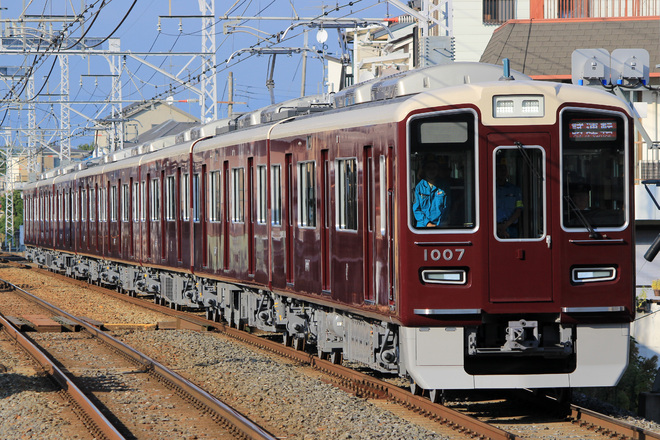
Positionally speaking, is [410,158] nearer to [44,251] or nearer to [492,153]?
[492,153]

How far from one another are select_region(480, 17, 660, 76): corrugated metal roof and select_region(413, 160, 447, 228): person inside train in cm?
1345

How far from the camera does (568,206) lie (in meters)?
8.94

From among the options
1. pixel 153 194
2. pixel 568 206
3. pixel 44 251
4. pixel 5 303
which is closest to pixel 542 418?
pixel 568 206

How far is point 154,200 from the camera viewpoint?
20562mm

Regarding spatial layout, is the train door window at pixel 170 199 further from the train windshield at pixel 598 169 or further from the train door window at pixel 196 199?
the train windshield at pixel 598 169

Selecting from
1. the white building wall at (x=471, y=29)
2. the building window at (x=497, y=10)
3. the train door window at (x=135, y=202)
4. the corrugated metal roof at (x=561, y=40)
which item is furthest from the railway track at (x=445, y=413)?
the building window at (x=497, y=10)

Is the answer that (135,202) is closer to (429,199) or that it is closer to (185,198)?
(185,198)

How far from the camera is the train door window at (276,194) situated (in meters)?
12.9

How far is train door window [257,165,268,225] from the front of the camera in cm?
1355

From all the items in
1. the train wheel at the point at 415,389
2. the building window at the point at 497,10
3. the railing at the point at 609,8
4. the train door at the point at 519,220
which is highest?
the building window at the point at 497,10

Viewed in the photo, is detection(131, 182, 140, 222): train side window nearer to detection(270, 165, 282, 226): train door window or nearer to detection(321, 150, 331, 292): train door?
detection(270, 165, 282, 226): train door window

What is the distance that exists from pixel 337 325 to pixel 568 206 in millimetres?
3285

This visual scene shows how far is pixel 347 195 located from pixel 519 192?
81.4 inches

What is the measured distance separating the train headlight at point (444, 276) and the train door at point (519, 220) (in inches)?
9.6
